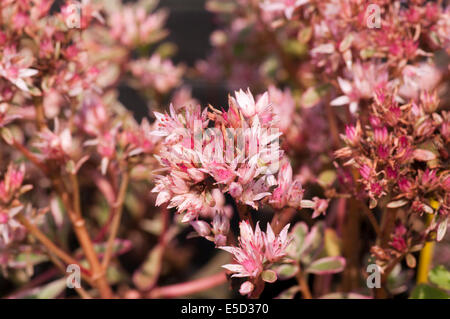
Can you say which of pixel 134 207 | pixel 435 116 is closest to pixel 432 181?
pixel 435 116

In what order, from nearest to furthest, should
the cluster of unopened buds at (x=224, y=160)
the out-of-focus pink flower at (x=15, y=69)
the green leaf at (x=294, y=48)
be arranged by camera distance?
the cluster of unopened buds at (x=224, y=160), the out-of-focus pink flower at (x=15, y=69), the green leaf at (x=294, y=48)

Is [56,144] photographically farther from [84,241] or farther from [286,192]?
[286,192]

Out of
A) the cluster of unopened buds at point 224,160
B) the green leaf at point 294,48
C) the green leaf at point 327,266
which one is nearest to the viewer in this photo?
the cluster of unopened buds at point 224,160

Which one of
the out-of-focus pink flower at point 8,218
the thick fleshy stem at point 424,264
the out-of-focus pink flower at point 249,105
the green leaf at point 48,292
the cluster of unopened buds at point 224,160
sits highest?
the out-of-focus pink flower at point 249,105

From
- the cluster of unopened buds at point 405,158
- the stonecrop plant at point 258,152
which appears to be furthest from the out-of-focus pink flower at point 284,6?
the cluster of unopened buds at point 405,158

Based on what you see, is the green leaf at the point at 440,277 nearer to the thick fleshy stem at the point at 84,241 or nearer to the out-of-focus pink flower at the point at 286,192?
the out-of-focus pink flower at the point at 286,192

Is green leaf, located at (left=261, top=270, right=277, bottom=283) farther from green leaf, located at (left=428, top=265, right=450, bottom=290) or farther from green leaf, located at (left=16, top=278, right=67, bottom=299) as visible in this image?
green leaf, located at (left=16, top=278, right=67, bottom=299)

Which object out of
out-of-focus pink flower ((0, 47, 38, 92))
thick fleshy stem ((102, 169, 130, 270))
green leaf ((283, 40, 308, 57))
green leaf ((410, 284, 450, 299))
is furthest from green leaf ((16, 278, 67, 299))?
green leaf ((283, 40, 308, 57))

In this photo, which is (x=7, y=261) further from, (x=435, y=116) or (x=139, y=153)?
(x=435, y=116)
